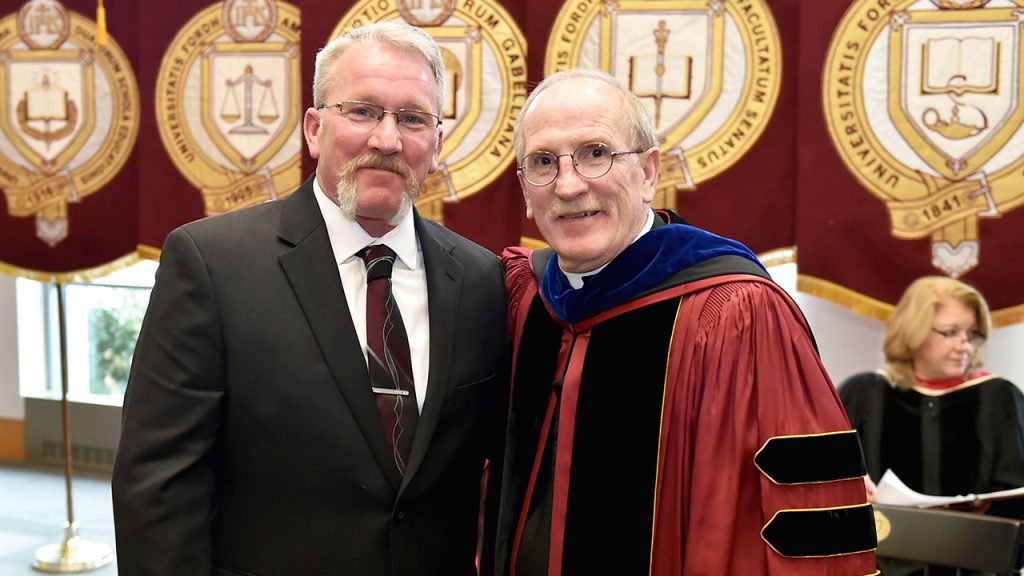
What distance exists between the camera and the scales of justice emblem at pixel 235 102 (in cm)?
463

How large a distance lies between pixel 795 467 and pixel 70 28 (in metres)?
4.55

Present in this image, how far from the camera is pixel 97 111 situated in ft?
16.2

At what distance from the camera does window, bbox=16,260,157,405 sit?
235 inches

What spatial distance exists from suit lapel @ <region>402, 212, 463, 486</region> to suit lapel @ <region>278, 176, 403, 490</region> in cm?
4

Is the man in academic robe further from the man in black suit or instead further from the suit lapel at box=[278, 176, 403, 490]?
the suit lapel at box=[278, 176, 403, 490]

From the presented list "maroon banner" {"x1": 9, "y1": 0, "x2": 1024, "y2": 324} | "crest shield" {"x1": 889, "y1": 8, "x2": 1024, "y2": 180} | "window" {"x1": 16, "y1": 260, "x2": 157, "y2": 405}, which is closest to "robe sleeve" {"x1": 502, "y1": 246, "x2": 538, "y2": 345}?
"maroon banner" {"x1": 9, "y1": 0, "x2": 1024, "y2": 324}

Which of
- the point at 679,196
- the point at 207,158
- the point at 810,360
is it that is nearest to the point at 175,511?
the point at 810,360

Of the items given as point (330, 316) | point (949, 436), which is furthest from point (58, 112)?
point (949, 436)

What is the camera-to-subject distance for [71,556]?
15.5 ft

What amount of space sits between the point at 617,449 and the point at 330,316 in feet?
2.21

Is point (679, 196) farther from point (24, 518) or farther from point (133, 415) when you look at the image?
point (24, 518)

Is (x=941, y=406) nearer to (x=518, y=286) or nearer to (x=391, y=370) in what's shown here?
(x=518, y=286)

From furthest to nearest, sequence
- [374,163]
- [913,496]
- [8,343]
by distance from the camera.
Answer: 1. [8,343]
2. [913,496]
3. [374,163]

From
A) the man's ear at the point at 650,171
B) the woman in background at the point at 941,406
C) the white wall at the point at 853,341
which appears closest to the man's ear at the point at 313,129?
the man's ear at the point at 650,171
